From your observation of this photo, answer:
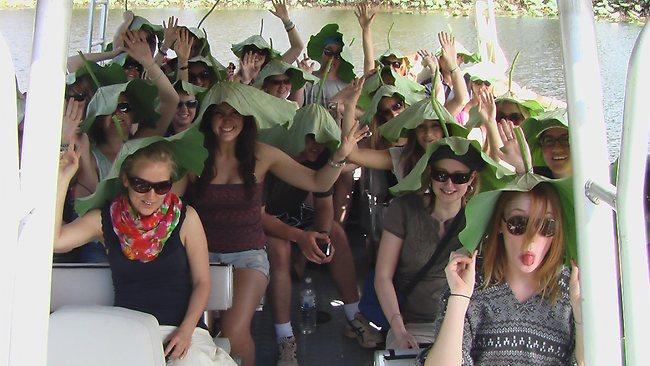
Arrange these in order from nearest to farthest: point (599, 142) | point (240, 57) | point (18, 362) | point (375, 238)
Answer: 1. point (18, 362)
2. point (599, 142)
3. point (375, 238)
4. point (240, 57)

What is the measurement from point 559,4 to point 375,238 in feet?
8.38

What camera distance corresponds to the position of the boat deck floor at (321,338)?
11.1ft

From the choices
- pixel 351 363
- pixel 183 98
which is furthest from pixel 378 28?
pixel 351 363

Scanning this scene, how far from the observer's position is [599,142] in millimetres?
1254

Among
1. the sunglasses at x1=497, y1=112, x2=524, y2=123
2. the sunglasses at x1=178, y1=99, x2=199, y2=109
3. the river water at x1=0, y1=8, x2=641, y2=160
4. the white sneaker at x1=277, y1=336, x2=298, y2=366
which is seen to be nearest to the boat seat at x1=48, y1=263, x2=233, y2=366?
the white sneaker at x1=277, y1=336, x2=298, y2=366

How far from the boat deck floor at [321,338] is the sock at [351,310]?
8 cm

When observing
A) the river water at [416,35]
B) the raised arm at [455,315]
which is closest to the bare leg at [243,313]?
the raised arm at [455,315]

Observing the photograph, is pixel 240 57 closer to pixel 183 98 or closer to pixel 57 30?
pixel 183 98

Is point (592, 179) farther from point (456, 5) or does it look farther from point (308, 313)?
point (456, 5)

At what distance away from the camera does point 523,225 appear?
2.03 meters

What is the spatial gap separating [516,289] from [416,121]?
1357 millimetres

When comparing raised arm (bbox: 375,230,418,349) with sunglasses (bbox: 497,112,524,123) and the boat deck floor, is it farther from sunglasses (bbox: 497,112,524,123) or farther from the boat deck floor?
sunglasses (bbox: 497,112,524,123)

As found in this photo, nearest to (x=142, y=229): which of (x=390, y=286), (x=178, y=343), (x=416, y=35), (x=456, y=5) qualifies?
(x=178, y=343)

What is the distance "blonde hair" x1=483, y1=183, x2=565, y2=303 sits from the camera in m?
2.02
